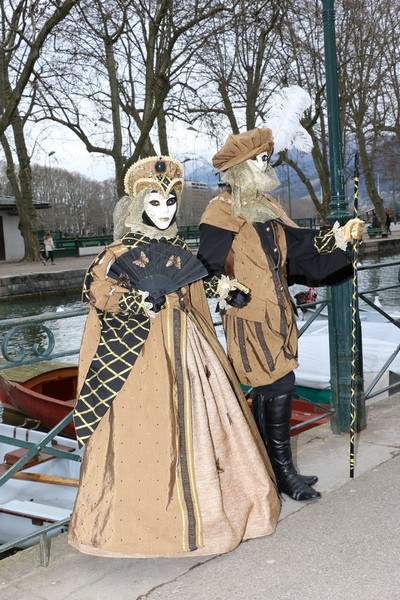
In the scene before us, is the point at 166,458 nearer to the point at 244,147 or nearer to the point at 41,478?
the point at 244,147

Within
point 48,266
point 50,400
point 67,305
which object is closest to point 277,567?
point 50,400

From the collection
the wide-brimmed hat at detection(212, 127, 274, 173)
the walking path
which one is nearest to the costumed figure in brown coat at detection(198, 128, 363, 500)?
the wide-brimmed hat at detection(212, 127, 274, 173)

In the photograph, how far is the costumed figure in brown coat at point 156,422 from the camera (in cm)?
274

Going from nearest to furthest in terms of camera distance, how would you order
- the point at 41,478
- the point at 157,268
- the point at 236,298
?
the point at 157,268
the point at 236,298
the point at 41,478

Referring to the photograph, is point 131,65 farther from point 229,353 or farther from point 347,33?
point 229,353

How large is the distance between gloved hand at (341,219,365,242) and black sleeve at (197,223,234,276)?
55 cm

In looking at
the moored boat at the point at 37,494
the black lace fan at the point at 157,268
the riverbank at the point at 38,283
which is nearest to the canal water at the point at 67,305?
the riverbank at the point at 38,283

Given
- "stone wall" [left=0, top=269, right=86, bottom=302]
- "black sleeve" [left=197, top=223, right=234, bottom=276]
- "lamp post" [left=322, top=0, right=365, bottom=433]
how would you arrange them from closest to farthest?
1. "black sleeve" [left=197, top=223, right=234, bottom=276]
2. "lamp post" [left=322, top=0, right=365, bottom=433]
3. "stone wall" [left=0, top=269, right=86, bottom=302]

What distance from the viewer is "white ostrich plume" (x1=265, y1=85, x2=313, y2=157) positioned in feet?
12.3

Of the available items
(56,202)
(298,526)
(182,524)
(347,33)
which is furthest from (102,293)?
(56,202)

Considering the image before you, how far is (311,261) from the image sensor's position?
354 cm

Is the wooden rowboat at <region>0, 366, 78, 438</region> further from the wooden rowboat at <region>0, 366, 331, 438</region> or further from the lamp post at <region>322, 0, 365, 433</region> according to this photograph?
the lamp post at <region>322, 0, 365, 433</region>

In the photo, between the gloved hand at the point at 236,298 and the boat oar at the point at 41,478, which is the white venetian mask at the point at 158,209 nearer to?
the gloved hand at the point at 236,298

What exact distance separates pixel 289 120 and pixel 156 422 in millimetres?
1852
